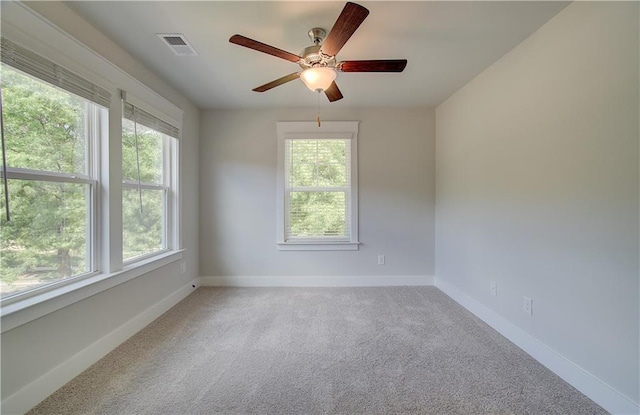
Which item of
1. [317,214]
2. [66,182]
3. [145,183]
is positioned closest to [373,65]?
[317,214]

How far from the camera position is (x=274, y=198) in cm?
352

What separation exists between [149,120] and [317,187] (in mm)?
2006

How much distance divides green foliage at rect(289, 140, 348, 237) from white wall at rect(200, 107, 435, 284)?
0.25 m

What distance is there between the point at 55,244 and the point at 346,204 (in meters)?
2.83

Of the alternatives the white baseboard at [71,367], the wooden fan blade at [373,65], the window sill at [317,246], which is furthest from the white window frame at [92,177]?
the window sill at [317,246]

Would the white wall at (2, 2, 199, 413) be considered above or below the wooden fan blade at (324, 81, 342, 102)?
below

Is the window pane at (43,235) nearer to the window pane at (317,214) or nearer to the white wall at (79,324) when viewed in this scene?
the white wall at (79,324)

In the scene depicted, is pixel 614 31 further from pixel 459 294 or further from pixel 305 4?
pixel 459 294

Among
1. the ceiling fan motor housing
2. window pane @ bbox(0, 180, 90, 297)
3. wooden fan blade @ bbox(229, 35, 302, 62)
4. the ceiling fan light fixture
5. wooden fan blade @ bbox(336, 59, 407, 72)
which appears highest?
the ceiling fan motor housing

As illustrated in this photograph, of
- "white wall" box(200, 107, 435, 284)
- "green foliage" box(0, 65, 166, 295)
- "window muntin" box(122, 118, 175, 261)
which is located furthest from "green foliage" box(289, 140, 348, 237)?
"green foliage" box(0, 65, 166, 295)

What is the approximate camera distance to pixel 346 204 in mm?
3561

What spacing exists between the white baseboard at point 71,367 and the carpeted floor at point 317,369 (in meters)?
0.05

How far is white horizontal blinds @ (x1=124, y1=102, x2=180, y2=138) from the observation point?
2.20 metres

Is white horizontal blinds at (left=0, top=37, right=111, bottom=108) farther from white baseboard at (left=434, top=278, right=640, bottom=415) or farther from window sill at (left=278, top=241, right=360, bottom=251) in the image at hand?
white baseboard at (left=434, top=278, right=640, bottom=415)
